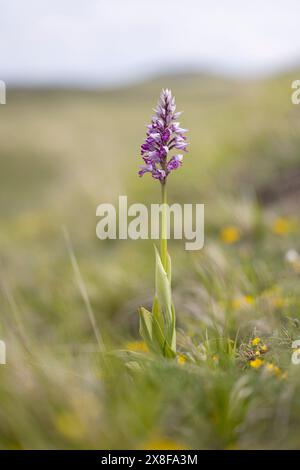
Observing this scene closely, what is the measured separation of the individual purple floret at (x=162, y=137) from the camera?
2.56 m

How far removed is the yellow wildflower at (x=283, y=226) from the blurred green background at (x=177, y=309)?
0.02 metres

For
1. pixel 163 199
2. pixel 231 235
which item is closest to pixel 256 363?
pixel 163 199

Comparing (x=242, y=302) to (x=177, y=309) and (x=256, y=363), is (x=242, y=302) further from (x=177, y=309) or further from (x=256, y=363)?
(x=256, y=363)

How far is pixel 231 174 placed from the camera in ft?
29.0

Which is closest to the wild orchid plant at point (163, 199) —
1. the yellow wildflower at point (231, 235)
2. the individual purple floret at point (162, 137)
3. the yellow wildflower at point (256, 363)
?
the individual purple floret at point (162, 137)

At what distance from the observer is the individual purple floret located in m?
2.56

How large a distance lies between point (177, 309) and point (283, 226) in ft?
5.65

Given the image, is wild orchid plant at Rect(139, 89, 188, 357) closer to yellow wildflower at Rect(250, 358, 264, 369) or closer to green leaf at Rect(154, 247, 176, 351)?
green leaf at Rect(154, 247, 176, 351)

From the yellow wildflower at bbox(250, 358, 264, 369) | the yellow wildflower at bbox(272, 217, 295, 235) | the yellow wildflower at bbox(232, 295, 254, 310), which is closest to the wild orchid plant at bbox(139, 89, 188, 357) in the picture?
the yellow wildflower at bbox(250, 358, 264, 369)

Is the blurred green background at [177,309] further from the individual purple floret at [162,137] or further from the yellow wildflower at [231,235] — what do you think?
the individual purple floret at [162,137]

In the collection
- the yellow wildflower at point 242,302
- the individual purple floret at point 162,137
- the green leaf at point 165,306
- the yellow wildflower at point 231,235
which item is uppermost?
the individual purple floret at point 162,137

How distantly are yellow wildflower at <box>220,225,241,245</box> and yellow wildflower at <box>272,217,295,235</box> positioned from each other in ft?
1.19

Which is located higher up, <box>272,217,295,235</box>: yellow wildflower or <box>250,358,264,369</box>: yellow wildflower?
<box>272,217,295,235</box>: yellow wildflower

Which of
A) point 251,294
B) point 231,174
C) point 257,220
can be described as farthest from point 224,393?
point 231,174
